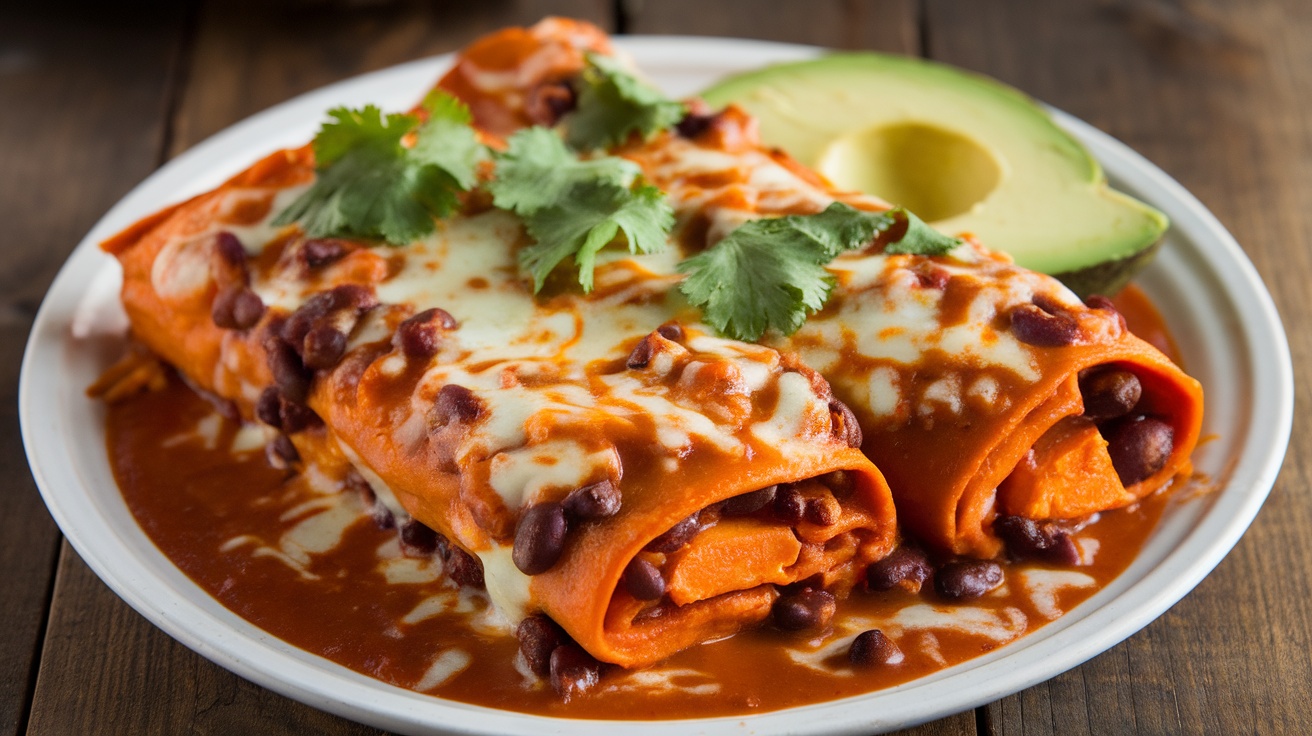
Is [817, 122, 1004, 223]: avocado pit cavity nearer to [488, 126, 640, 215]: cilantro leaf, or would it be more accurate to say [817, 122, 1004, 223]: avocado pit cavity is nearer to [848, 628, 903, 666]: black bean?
[488, 126, 640, 215]: cilantro leaf

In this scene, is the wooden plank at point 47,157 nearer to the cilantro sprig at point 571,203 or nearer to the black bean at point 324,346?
the black bean at point 324,346

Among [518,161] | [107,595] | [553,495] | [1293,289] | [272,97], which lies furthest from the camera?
[272,97]

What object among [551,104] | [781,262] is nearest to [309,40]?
[551,104]

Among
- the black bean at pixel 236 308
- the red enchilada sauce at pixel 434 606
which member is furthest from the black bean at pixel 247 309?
the red enchilada sauce at pixel 434 606

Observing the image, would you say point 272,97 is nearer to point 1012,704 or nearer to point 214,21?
point 214,21

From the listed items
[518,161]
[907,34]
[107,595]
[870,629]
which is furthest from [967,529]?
[907,34]

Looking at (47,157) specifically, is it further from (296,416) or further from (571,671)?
(571,671)

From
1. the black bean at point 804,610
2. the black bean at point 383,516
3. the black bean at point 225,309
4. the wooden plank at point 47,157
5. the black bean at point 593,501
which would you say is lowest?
the wooden plank at point 47,157
